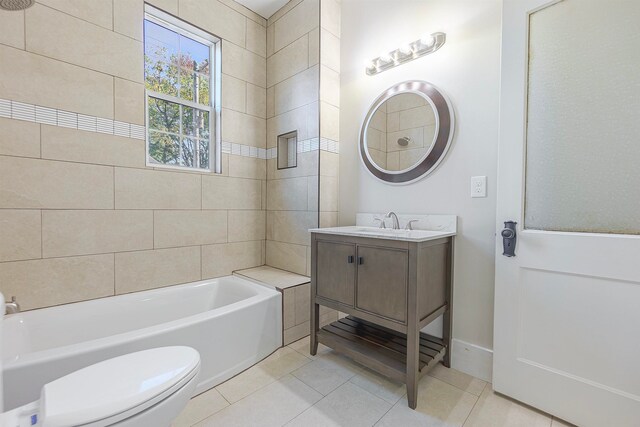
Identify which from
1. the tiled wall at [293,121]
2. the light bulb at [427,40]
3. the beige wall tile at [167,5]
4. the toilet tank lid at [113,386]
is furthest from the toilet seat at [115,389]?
the beige wall tile at [167,5]

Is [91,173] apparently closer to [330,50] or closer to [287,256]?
[287,256]

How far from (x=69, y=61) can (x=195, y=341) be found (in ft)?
6.41

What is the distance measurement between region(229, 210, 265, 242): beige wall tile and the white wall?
1.35 meters

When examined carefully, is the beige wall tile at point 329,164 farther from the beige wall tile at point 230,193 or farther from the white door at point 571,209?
the white door at point 571,209

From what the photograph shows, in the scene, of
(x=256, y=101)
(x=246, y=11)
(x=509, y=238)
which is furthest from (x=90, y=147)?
(x=509, y=238)

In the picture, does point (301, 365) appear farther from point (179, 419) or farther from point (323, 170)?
point (323, 170)

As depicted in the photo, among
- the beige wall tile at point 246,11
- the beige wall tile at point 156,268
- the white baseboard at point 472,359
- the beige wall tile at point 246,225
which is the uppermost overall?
the beige wall tile at point 246,11

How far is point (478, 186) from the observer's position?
1.72 m

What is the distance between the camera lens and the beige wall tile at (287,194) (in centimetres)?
255

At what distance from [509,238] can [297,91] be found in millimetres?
2066

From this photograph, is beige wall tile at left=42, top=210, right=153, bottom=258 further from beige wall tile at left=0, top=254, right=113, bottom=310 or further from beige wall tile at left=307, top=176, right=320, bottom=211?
beige wall tile at left=307, top=176, right=320, bottom=211

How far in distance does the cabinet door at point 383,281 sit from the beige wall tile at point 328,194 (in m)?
0.82

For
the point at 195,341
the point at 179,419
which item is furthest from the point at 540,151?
the point at 179,419

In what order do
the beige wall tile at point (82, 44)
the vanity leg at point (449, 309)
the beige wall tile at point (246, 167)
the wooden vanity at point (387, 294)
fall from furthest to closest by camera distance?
the beige wall tile at point (246, 167) < the vanity leg at point (449, 309) < the beige wall tile at point (82, 44) < the wooden vanity at point (387, 294)
